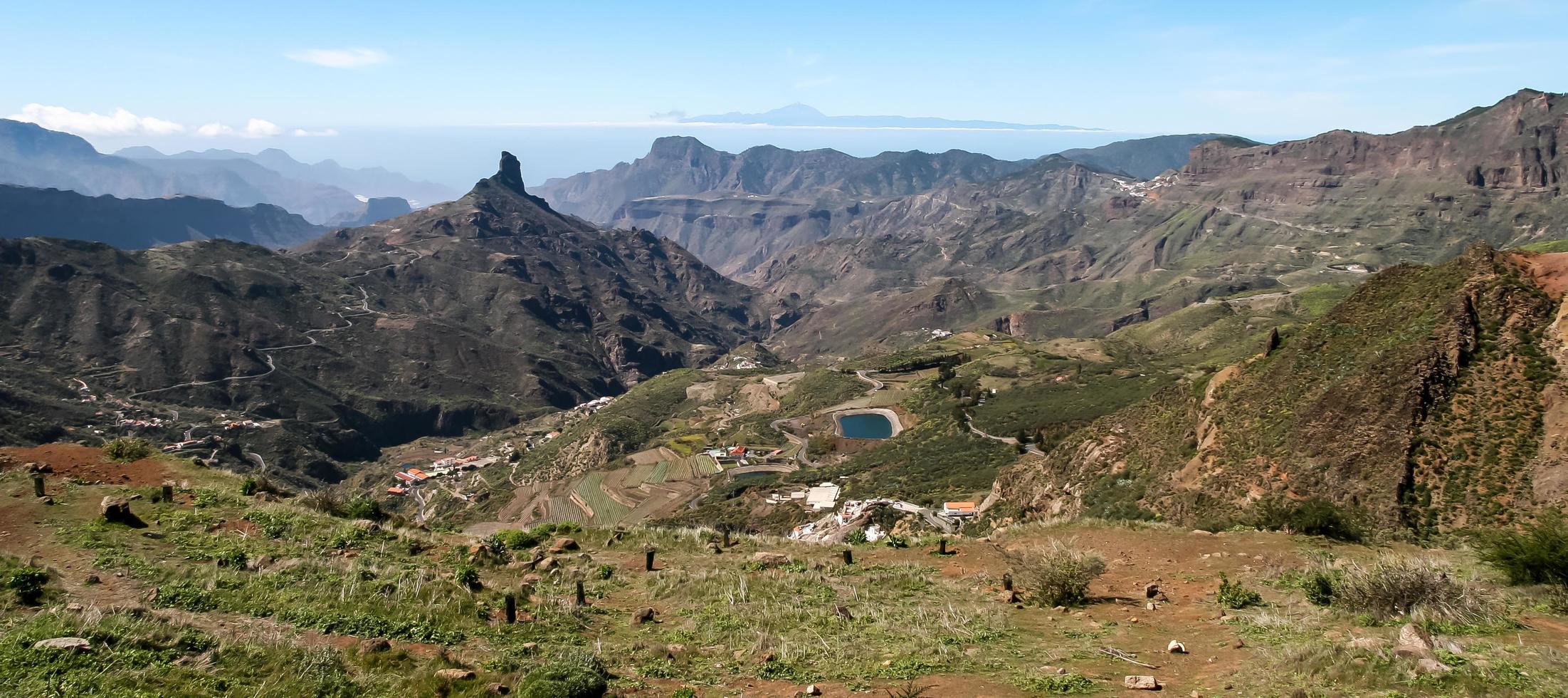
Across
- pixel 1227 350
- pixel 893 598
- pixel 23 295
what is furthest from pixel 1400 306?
pixel 23 295

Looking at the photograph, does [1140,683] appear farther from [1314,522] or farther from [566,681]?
[1314,522]

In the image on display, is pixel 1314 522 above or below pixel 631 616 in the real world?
above

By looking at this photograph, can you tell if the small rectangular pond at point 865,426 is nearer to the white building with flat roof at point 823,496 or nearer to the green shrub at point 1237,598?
the white building with flat roof at point 823,496

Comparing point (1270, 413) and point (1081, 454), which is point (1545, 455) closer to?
point (1270, 413)

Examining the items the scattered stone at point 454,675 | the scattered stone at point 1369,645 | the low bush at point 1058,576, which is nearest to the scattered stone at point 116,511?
the scattered stone at point 454,675

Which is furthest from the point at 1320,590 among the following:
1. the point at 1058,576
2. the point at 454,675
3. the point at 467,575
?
the point at 467,575
